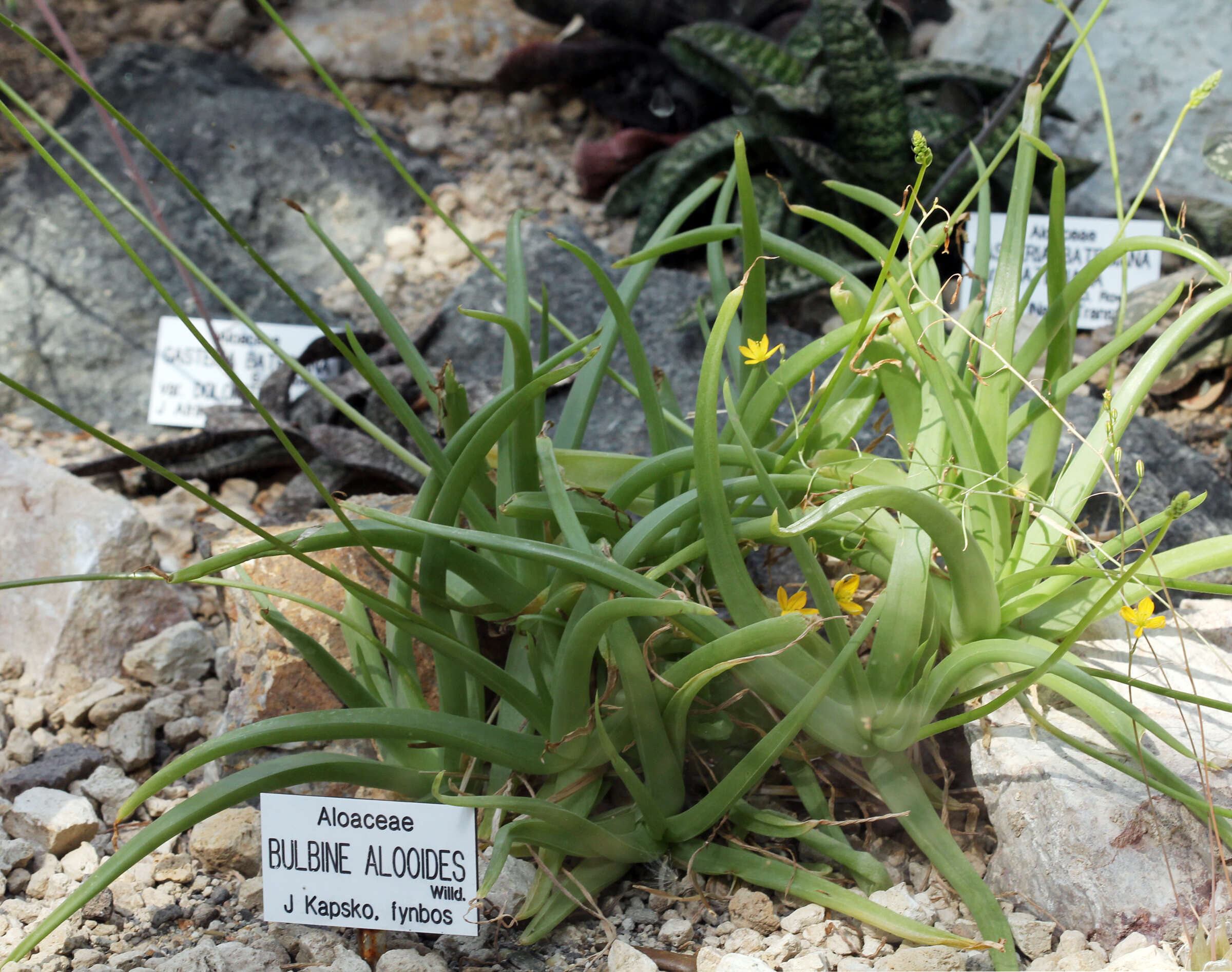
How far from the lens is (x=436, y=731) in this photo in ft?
2.14

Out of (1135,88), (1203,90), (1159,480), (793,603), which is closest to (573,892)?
(793,603)

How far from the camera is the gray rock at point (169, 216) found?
5.30 ft

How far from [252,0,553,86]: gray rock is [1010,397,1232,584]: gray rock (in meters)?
1.53

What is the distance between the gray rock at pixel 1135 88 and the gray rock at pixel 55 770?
1650mm

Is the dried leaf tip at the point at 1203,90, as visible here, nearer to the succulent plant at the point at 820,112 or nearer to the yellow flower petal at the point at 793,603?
the yellow flower petal at the point at 793,603

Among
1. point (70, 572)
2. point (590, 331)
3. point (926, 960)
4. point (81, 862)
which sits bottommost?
point (926, 960)

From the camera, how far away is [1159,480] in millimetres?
1087

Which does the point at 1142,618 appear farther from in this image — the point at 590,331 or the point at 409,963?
the point at 590,331

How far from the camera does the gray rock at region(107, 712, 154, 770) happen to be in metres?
0.90

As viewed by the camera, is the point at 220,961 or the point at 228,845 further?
the point at 228,845

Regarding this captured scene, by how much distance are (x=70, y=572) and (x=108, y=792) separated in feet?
1.01

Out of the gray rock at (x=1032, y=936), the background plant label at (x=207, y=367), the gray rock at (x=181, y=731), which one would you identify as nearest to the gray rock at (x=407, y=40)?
the background plant label at (x=207, y=367)

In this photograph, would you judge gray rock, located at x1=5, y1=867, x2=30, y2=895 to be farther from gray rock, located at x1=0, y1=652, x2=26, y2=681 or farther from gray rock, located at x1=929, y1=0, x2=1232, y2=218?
gray rock, located at x1=929, y1=0, x2=1232, y2=218

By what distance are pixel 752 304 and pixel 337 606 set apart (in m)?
0.49
